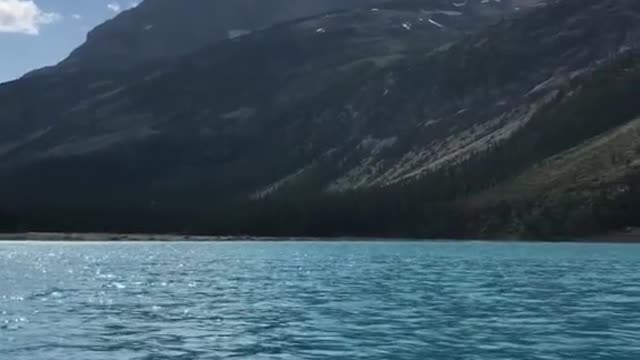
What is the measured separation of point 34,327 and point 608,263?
4498 inches

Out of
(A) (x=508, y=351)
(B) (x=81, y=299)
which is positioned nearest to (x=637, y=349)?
(A) (x=508, y=351)

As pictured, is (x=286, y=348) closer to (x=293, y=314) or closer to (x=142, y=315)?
(x=293, y=314)

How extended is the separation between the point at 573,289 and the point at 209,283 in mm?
43968

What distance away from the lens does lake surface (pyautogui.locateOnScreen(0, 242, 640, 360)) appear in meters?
53.8

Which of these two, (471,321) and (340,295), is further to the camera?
(340,295)

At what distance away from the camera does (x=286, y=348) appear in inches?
2159

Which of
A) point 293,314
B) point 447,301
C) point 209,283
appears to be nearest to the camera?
point 293,314

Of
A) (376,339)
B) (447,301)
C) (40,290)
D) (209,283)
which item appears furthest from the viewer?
(209,283)

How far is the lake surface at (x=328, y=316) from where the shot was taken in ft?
177

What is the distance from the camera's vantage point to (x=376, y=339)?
5756cm

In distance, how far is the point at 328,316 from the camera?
7150cm

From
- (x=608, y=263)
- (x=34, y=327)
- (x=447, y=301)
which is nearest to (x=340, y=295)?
(x=447, y=301)

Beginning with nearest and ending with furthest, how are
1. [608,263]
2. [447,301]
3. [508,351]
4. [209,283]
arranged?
[508,351] < [447,301] < [209,283] < [608,263]

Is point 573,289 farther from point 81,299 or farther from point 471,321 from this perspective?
point 81,299
